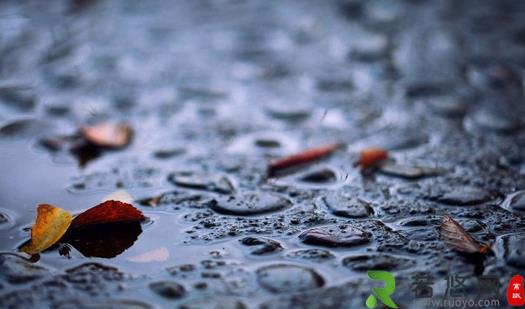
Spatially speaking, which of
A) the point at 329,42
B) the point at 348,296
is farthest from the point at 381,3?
the point at 348,296

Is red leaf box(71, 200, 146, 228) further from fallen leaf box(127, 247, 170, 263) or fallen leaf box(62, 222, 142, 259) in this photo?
fallen leaf box(127, 247, 170, 263)

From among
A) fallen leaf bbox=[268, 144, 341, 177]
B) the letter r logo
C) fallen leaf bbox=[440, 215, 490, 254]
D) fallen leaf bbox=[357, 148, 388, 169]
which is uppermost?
fallen leaf bbox=[268, 144, 341, 177]

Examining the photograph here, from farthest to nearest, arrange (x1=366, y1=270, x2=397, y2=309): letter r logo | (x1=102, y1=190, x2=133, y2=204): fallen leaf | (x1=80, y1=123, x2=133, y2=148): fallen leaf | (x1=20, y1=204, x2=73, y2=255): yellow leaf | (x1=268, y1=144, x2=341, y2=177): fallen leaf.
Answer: (x1=80, y1=123, x2=133, y2=148): fallen leaf < (x1=268, y1=144, x2=341, y2=177): fallen leaf < (x1=102, y1=190, x2=133, y2=204): fallen leaf < (x1=20, y1=204, x2=73, y2=255): yellow leaf < (x1=366, y1=270, x2=397, y2=309): letter r logo

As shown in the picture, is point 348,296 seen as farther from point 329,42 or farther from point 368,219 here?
point 329,42

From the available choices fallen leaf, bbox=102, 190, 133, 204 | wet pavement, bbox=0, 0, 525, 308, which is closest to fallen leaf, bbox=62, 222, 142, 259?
wet pavement, bbox=0, 0, 525, 308

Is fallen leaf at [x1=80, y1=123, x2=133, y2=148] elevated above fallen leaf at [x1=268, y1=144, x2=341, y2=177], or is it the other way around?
fallen leaf at [x1=80, y1=123, x2=133, y2=148]

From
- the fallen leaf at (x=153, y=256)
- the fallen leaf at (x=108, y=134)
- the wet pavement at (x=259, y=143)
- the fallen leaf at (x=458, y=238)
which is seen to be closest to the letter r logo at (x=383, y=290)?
the wet pavement at (x=259, y=143)
